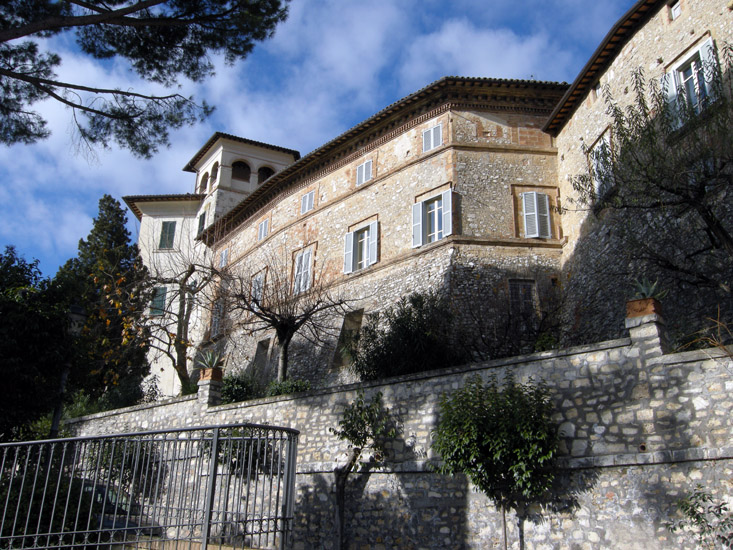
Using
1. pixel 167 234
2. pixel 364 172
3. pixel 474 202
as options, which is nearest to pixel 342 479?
pixel 474 202

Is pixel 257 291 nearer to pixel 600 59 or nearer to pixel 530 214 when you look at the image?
pixel 530 214

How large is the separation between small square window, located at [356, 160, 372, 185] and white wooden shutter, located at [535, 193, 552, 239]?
5.39 m

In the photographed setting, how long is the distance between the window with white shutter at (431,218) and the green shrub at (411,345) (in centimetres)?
312

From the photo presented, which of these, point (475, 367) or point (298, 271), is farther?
point (298, 271)

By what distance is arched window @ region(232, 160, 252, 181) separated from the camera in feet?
97.5

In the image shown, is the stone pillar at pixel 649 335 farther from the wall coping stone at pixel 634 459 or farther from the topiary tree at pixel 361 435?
the topiary tree at pixel 361 435

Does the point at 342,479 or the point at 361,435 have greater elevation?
the point at 361,435

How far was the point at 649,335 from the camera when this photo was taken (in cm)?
824

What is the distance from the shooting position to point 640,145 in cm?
993

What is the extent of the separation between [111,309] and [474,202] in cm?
1125

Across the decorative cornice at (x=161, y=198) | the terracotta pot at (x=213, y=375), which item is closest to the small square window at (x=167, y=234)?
the decorative cornice at (x=161, y=198)

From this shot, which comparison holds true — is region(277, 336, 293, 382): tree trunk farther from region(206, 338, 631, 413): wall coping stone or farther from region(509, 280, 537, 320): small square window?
region(509, 280, 537, 320): small square window

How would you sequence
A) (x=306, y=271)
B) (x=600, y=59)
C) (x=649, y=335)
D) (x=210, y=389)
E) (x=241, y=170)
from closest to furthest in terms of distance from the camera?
(x=649, y=335) < (x=210, y=389) < (x=600, y=59) < (x=306, y=271) < (x=241, y=170)

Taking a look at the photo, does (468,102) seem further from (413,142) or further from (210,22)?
(210,22)
